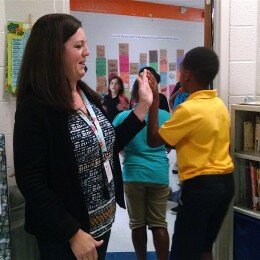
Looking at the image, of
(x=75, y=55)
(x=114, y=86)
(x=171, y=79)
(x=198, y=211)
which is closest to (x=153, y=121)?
(x=198, y=211)

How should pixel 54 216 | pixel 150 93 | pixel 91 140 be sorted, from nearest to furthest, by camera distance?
pixel 54 216 → pixel 91 140 → pixel 150 93

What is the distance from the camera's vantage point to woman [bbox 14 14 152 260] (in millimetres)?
1118

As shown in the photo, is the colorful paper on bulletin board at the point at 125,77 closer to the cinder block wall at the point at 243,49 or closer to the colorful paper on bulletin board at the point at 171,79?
the colorful paper on bulletin board at the point at 171,79

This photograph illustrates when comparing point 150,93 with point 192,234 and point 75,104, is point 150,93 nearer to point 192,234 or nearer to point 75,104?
point 75,104

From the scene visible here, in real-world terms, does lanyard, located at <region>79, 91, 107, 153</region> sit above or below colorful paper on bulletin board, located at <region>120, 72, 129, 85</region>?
Result: below

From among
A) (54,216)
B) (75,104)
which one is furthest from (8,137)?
(54,216)

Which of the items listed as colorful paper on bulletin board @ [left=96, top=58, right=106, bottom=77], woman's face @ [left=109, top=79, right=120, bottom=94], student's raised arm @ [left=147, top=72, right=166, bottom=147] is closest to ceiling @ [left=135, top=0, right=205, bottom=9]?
colorful paper on bulletin board @ [left=96, top=58, right=106, bottom=77]

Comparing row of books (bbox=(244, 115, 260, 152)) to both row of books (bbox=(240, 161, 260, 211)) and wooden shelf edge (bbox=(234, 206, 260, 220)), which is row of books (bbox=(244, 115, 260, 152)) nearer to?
row of books (bbox=(240, 161, 260, 211))

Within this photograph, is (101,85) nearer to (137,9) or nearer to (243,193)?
(137,9)

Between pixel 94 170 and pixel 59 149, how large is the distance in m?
0.17

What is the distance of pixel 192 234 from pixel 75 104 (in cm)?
95

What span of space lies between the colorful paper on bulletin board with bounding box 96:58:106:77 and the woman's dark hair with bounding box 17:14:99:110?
15.6 ft

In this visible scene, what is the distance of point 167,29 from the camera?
702 centimetres

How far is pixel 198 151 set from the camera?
69.1 inches
